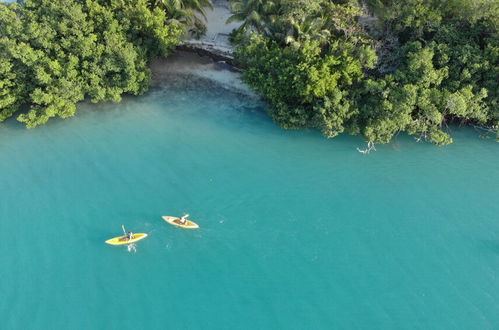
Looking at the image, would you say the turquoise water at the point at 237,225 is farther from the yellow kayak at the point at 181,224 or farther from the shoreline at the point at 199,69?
the shoreline at the point at 199,69

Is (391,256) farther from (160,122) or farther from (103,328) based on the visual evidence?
(160,122)

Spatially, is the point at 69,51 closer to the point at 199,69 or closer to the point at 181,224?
the point at 199,69

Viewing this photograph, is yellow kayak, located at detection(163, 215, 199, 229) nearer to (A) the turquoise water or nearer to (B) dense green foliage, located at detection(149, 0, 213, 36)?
(A) the turquoise water

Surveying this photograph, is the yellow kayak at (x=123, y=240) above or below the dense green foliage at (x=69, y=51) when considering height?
below

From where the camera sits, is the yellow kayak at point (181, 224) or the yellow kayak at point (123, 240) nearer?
the yellow kayak at point (123, 240)

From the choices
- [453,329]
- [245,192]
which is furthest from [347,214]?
[453,329]

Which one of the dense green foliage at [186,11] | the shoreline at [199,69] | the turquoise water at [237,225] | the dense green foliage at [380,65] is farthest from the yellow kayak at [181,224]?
the dense green foliage at [186,11]

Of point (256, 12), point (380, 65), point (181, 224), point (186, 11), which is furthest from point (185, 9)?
point (181, 224)
